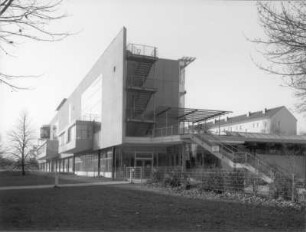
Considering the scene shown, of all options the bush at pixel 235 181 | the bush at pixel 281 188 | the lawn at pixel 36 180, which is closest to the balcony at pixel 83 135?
the lawn at pixel 36 180

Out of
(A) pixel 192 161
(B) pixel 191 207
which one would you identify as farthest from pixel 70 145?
(B) pixel 191 207

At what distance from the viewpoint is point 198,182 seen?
2302 cm

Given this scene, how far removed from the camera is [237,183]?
795 inches

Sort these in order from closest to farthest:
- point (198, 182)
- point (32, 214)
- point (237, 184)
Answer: point (32, 214), point (237, 184), point (198, 182)

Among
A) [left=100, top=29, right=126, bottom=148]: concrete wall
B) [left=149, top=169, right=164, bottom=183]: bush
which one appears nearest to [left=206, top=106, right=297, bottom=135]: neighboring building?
[left=100, top=29, right=126, bottom=148]: concrete wall

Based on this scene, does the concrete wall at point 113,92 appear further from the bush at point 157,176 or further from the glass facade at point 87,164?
the bush at point 157,176

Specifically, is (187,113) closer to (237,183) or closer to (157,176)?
(157,176)

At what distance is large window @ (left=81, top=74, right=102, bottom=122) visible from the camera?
5894 centimetres

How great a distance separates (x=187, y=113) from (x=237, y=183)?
25105 millimetres

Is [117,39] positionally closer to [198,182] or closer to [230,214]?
[198,182]

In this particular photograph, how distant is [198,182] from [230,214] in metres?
9.85

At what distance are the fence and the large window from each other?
107ft

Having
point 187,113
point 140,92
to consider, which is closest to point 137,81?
point 140,92

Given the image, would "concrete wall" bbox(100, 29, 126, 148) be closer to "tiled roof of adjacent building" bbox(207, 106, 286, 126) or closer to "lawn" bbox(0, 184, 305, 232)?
"lawn" bbox(0, 184, 305, 232)
